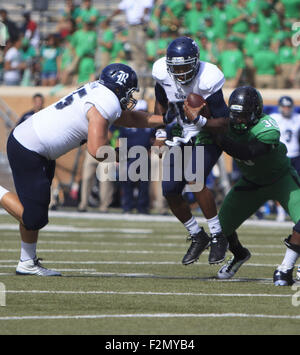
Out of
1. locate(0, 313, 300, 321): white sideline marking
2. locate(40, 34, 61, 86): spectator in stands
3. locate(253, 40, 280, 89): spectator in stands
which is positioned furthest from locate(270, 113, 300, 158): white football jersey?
locate(0, 313, 300, 321): white sideline marking

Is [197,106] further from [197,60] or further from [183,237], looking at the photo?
[183,237]

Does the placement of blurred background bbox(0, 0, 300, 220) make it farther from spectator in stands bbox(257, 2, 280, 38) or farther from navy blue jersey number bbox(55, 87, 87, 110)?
navy blue jersey number bbox(55, 87, 87, 110)

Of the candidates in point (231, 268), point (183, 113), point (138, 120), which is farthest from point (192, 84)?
point (231, 268)

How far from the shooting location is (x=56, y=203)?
14.2 meters

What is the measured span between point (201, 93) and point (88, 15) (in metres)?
9.70

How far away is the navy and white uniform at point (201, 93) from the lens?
6.75 m

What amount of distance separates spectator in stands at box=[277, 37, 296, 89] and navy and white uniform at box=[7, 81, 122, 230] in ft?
28.6

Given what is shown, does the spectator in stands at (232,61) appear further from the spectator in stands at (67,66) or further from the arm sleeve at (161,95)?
the arm sleeve at (161,95)

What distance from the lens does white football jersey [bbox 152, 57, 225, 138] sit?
22.1ft

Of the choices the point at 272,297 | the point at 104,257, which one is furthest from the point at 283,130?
the point at 272,297

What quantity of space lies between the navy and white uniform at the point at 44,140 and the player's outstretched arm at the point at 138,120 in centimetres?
43

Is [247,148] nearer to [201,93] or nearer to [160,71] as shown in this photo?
[201,93]

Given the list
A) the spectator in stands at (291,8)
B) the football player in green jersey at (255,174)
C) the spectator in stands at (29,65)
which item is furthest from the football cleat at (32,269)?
the spectator in stands at (29,65)
